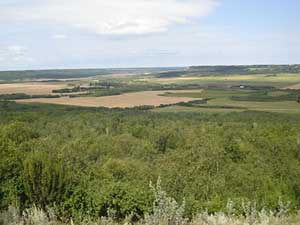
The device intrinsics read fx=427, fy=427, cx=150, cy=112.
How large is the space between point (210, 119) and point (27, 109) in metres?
36.4

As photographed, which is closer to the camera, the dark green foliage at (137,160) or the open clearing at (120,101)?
the dark green foliage at (137,160)

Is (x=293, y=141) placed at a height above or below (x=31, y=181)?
below

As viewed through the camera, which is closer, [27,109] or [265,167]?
[265,167]

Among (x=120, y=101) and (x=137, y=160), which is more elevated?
(x=120, y=101)

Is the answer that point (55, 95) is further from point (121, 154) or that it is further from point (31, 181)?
point (31, 181)

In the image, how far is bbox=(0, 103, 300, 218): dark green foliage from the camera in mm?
17828

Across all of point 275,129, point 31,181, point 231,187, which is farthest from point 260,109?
point 31,181

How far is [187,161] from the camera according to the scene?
36125 millimetres

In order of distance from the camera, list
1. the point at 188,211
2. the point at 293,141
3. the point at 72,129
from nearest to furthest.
→ the point at 188,211 < the point at 293,141 < the point at 72,129

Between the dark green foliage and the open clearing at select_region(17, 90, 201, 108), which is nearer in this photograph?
the dark green foliage

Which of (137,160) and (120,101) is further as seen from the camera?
(120,101)

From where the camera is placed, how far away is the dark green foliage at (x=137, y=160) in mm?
17828

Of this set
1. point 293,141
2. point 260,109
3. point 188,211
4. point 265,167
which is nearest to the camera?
point 188,211

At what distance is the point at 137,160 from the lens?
156 ft
